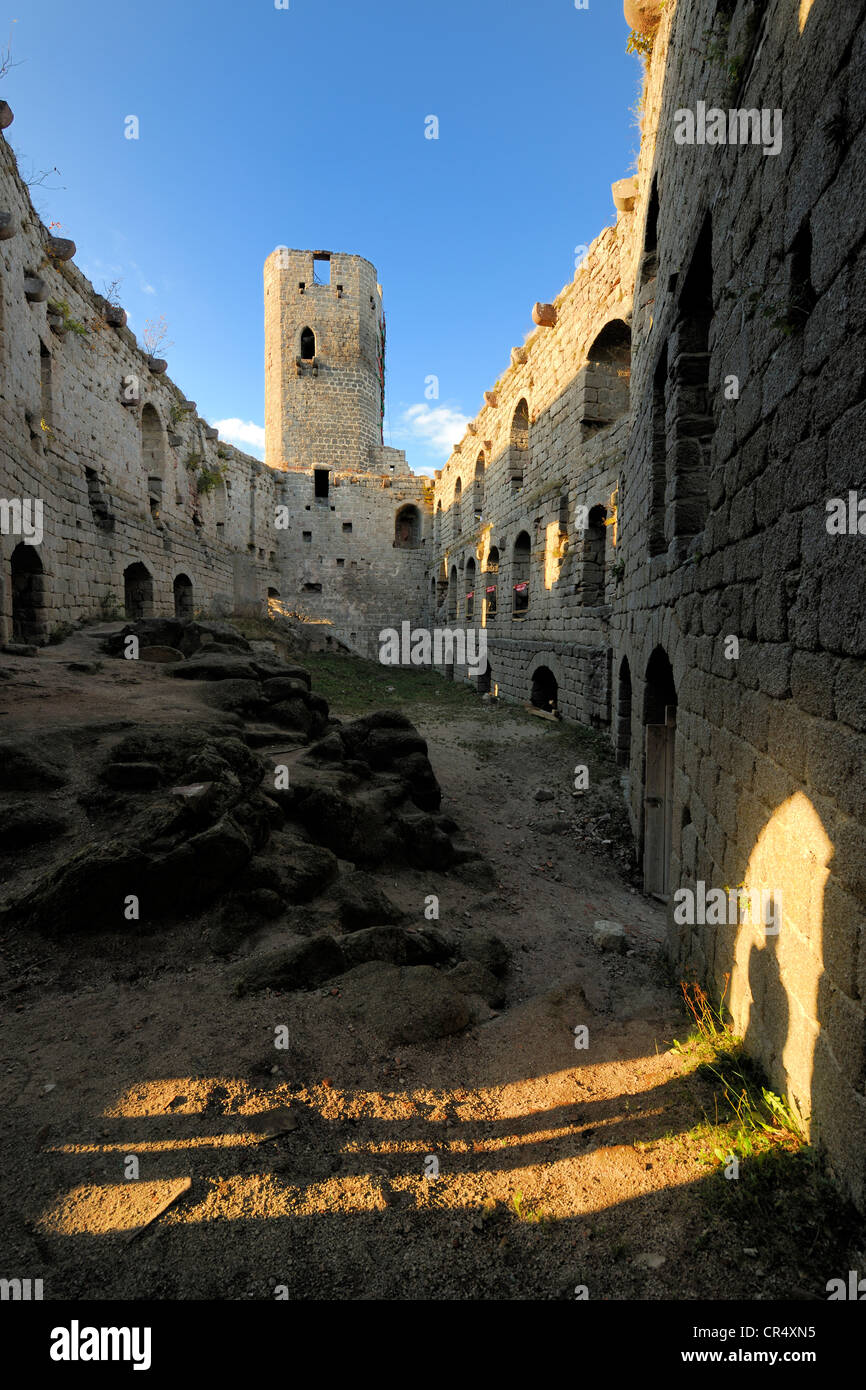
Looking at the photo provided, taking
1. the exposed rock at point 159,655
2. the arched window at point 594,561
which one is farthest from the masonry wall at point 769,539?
the exposed rock at point 159,655

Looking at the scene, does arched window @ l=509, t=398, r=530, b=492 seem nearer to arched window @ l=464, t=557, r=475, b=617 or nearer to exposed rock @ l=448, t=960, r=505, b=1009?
arched window @ l=464, t=557, r=475, b=617

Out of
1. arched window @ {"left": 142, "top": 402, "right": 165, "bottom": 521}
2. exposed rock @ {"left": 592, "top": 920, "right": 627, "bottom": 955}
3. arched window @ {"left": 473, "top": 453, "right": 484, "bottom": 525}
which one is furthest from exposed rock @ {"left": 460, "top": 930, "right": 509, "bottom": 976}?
arched window @ {"left": 473, "top": 453, "right": 484, "bottom": 525}

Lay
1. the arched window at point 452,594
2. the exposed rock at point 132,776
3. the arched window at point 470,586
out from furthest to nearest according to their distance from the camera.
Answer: the arched window at point 452,594 → the arched window at point 470,586 → the exposed rock at point 132,776

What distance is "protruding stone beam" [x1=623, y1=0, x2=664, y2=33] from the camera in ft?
19.9

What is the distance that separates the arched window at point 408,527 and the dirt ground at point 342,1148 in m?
23.9

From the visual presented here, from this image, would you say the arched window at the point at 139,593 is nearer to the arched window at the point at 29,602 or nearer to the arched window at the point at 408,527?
the arched window at the point at 29,602

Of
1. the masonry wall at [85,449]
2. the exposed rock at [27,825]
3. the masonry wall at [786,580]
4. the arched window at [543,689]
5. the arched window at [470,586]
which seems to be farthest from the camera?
the arched window at [470,586]

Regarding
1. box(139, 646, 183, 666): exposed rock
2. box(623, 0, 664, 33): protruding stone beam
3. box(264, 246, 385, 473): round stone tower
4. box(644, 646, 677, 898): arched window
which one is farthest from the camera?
box(264, 246, 385, 473): round stone tower

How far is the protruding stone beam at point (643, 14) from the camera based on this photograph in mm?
6070

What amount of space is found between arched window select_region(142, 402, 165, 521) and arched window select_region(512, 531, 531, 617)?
Result: 8984 mm

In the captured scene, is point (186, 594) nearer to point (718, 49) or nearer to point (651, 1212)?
point (718, 49)

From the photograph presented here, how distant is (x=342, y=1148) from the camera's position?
2.29 metres

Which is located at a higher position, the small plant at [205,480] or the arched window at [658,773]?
the small plant at [205,480]

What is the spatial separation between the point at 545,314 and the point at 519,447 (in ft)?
11.8
